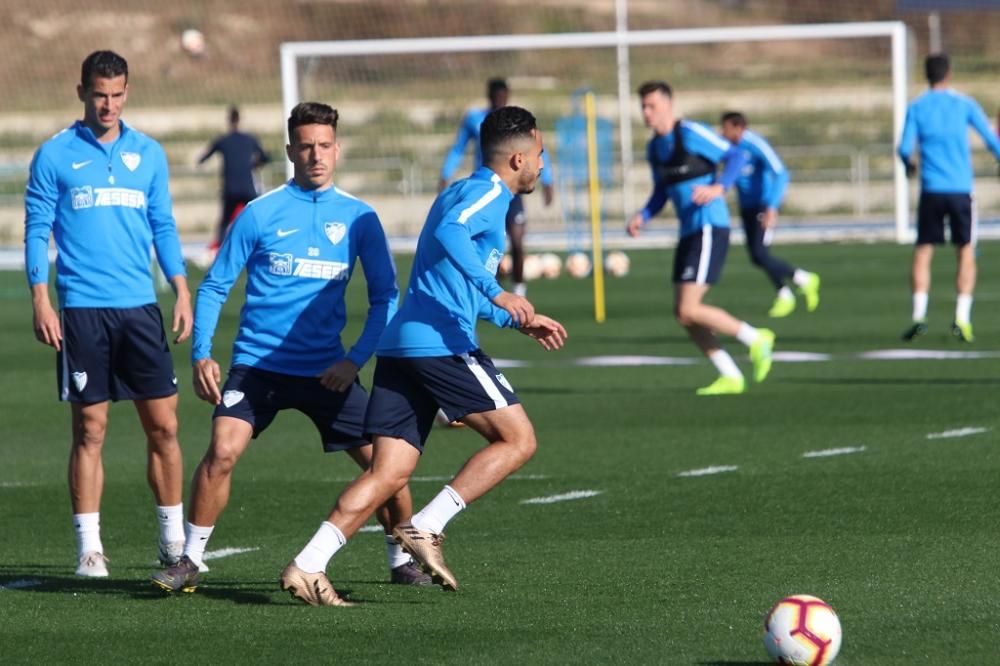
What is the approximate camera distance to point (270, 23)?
5106 cm

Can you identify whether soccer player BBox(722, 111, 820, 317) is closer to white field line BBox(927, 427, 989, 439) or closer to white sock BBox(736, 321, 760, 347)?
white sock BBox(736, 321, 760, 347)

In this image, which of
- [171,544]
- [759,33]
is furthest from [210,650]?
[759,33]

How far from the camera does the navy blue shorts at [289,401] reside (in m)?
7.37

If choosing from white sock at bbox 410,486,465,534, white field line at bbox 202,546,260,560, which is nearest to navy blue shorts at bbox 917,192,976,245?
white field line at bbox 202,546,260,560

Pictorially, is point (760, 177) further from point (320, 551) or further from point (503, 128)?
point (320, 551)

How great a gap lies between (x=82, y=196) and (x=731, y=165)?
23.2 feet

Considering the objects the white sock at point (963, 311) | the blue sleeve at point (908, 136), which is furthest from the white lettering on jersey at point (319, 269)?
the blue sleeve at point (908, 136)

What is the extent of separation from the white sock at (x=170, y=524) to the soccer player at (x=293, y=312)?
54cm

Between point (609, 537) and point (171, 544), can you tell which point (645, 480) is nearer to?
point (609, 537)

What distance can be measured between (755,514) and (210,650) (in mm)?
3234

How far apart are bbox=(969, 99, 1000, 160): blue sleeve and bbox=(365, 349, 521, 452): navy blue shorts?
997 cm

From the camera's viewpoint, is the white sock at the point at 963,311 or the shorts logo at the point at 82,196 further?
the white sock at the point at 963,311

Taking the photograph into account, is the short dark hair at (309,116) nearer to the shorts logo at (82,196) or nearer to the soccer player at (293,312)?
the soccer player at (293,312)

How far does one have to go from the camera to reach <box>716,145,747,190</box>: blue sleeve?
13.8 meters
